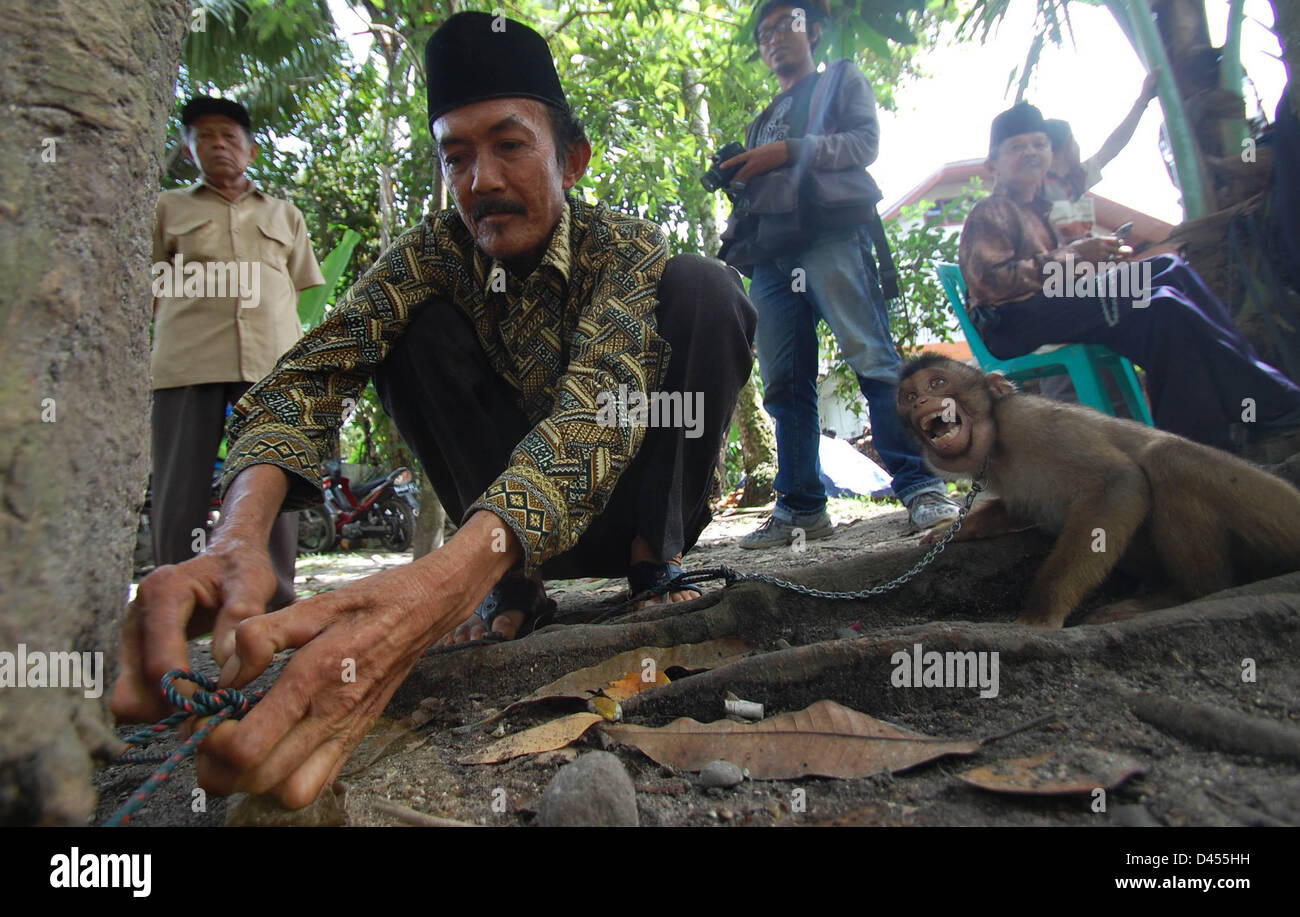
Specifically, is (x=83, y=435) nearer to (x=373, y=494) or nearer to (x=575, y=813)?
(x=575, y=813)

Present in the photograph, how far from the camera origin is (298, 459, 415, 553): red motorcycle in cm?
895

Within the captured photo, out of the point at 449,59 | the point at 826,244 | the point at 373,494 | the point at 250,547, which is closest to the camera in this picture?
the point at 250,547

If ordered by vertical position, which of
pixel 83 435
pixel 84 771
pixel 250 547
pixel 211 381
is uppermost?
pixel 211 381

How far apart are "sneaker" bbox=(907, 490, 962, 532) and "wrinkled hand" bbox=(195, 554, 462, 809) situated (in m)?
2.57

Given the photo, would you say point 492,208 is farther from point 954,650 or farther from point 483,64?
point 954,650

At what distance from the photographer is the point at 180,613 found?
1243mm

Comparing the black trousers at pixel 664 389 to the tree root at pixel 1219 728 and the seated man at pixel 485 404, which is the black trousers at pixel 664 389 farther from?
the tree root at pixel 1219 728

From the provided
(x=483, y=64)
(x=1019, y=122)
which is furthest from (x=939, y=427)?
(x=1019, y=122)

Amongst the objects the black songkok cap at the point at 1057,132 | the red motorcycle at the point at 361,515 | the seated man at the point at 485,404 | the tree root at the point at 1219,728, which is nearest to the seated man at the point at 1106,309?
the black songkok cap at the point at 1057,132

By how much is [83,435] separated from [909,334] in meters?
7.20

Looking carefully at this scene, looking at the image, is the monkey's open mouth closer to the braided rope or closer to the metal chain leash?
the metal chain leash

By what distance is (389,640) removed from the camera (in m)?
1.17

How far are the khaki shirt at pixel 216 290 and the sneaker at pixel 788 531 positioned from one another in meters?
2.50
